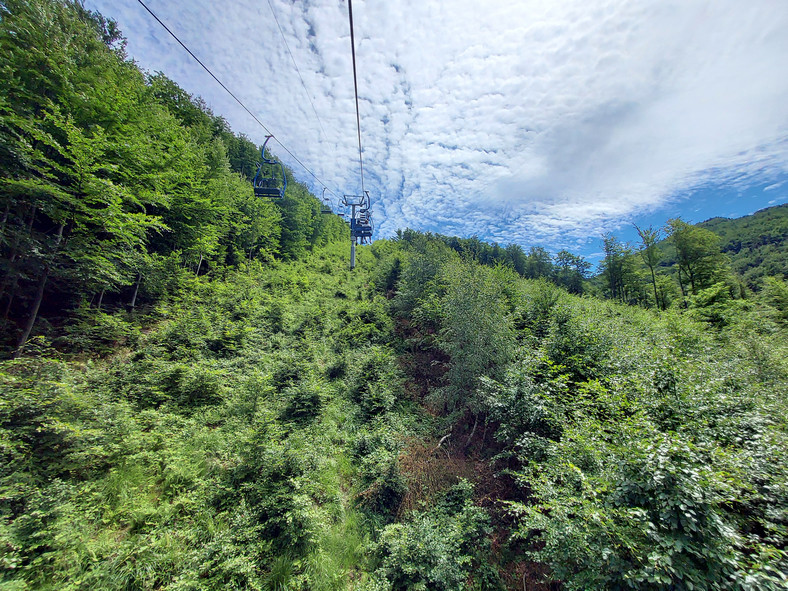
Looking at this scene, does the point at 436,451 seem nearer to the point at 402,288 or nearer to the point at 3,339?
the point at 402,288

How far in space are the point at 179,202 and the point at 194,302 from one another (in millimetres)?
4957

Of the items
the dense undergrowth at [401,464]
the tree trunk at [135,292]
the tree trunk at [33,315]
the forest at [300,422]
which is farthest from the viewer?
the tree trunk at [135,292]

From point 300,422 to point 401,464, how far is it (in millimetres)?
3029

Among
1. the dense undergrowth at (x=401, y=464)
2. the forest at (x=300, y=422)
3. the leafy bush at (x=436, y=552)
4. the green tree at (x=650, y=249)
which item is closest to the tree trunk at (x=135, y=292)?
the forest at (x=300, y=422)

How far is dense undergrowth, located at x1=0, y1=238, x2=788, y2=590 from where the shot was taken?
3.04 m

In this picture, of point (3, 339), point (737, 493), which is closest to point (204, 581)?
point (737, 493)

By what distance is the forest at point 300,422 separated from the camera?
3186 millimetres

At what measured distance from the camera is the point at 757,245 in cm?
5828

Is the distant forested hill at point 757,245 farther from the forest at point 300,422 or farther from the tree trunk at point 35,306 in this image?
the tree trunk at point 35,306

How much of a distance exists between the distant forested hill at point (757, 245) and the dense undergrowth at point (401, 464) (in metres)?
57.5

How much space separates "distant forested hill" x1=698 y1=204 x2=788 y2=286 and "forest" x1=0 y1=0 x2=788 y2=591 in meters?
57.8

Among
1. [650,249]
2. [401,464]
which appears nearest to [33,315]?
[401,464]

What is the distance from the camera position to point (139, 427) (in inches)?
202

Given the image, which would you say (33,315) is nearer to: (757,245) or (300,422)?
(300,422)
